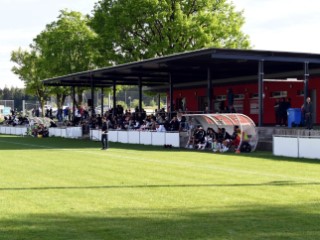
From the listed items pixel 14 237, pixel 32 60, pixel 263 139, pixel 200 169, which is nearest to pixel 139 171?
pixel 200 169

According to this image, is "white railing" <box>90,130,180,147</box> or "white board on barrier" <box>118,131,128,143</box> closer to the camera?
"white railing" <box>90,130,180,147</box>

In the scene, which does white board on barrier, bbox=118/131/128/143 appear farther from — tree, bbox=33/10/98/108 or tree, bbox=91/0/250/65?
tree, bbox=33/10/98/108

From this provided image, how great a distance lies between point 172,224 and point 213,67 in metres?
29.0

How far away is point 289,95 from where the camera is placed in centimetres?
4003

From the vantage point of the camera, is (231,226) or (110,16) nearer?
(231,226)

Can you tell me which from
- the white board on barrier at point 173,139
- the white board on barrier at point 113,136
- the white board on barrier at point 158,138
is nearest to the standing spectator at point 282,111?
the white board on barrier at point 173,139

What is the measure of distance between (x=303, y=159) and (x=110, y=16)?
111ft

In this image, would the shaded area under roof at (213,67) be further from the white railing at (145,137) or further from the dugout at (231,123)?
the white railing at (145,137)

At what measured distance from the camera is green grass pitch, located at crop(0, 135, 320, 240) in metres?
8.68

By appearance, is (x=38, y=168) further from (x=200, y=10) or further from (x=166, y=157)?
(x=200, y=10)

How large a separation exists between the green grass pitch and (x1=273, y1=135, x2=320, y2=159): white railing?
337 centimetres

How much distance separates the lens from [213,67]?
37500 mm

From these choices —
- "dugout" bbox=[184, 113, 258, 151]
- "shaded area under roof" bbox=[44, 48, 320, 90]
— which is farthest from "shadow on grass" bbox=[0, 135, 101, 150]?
"dugout" bbox=[184, 113, 258, 151]

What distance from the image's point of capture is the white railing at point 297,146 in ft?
74.7
